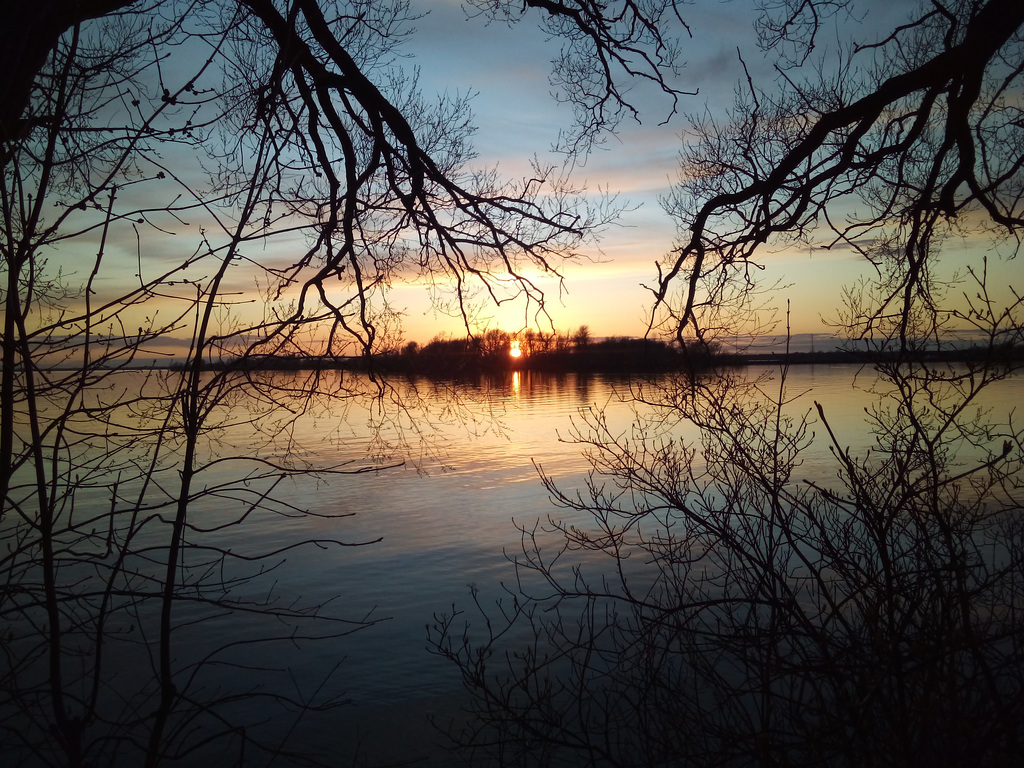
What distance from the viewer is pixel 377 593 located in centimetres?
966

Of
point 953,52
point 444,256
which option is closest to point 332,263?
point 444,256

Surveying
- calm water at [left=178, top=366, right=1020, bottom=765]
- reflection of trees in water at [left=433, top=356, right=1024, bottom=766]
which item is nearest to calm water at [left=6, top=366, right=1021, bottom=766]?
calm water at [left=178, top=366, right=1020, bottom=765]

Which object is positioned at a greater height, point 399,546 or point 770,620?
point 770,620

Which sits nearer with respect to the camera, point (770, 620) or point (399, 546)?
point (770, 620)

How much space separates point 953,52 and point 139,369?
560cm

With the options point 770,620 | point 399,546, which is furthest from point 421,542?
point 770,620

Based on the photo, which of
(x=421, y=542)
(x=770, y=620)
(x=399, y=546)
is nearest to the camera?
(x=770, y=620)

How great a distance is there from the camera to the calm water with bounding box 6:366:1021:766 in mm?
6574

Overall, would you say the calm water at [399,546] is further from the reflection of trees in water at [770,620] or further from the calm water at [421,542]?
the reflection of trees in water at [770,620]

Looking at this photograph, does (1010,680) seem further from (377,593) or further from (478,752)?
(377,593)

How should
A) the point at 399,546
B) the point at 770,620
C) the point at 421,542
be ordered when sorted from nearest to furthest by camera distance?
the point at 770,620 → the point at 399,546 → the point at 421,542

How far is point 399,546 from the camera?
37.5 ft

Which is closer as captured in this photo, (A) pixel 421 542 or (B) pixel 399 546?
(B) pixel 399 546

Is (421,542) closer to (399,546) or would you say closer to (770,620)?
(399,546)
